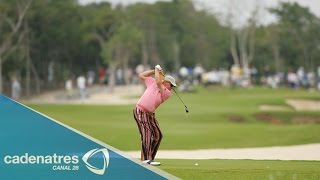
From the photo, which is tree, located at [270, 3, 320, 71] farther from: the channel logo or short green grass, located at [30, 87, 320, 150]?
the channel logo

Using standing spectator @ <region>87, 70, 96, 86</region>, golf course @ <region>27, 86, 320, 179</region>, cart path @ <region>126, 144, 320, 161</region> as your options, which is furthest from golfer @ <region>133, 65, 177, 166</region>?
standing spectator @ <region>87, 70, 96, 86</region>

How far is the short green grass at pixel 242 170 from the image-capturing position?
54.3 feet

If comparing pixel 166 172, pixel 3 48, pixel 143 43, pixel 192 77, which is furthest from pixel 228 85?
pixel 166 172

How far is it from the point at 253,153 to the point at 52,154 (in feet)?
34.2

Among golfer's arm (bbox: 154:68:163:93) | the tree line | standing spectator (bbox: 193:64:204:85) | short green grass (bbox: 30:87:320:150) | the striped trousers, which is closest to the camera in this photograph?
golfer's arm (bbox: 154:68:163:93)

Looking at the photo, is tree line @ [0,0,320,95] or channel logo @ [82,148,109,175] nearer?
channel logo @ [82,148,109,175]

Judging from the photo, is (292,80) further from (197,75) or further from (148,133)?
(148,133)

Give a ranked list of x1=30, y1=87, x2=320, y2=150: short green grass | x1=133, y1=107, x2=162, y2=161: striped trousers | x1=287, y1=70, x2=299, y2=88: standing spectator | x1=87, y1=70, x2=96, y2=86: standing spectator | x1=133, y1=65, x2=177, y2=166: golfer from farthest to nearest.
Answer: x1=87, y1=70, x2=96, y2=86: standing spectator → x1=287, y1=70, x2=299, y2=88: standing spectator → x1=30, y1=87, x2=320, y2=150: short green grass → x1=133, y1=107, x2=162, y2=161: striped trousers → x1=133, y1=65, x2=177, y2=166: golfer

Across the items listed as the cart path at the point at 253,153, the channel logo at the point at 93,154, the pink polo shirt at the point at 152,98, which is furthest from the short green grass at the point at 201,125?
the channel logo at the point at 93,154

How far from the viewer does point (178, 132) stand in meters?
33.9

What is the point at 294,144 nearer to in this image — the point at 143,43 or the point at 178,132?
the point at 178,132

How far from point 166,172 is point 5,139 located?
10.7ft

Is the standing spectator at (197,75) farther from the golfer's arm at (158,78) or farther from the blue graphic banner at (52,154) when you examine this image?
the blue graphic banner at (52,154)

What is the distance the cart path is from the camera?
76.8ft
